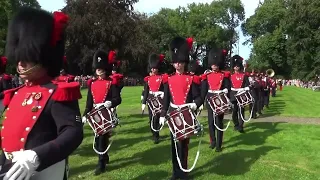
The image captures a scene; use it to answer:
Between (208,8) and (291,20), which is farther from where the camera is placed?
(208,8)

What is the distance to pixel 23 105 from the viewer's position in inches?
119

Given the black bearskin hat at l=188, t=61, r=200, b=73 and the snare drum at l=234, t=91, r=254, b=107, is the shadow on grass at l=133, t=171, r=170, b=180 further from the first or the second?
the black bearskin hat at l=188, t=61, r=200, b=73

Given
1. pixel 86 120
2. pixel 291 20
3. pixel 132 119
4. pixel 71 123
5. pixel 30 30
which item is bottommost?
pixel 132 119

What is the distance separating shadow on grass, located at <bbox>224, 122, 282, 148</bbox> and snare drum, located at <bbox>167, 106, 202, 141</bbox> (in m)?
3.61

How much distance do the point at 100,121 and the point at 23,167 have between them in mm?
5182

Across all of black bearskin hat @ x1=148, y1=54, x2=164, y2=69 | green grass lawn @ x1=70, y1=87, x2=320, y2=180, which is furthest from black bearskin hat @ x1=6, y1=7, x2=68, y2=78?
black bearskin hat @ x1=148, y1=54, x2=164, y2=69

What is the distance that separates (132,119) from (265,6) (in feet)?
211

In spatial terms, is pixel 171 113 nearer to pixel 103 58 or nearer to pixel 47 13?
pixel 103 58

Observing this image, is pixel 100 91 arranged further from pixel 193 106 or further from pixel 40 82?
pixel 40 82

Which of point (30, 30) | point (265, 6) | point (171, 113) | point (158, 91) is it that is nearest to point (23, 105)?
point (30, 30)

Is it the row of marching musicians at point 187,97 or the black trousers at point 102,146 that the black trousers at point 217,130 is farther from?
the black trousers at point 102,146

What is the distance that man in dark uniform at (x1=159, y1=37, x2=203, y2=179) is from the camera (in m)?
7.34

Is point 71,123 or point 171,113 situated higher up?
point 71,123

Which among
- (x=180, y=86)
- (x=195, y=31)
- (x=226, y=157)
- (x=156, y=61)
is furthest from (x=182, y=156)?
(x=195, y=31)
